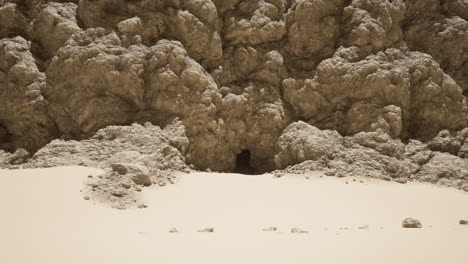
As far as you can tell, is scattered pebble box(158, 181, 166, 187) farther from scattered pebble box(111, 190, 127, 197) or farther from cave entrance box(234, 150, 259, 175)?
cave entrance box(234, 150, 259, 175)

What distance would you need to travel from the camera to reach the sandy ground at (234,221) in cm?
285

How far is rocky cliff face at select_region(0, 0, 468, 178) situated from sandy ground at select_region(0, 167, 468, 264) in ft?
4.56

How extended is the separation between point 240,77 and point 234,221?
492 cm

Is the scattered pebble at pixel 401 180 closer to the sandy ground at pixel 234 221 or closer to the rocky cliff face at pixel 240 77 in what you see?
the sandy ground at pixel 234 221

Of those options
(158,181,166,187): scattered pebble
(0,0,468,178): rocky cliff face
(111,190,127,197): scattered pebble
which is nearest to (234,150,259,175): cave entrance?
(0,0,468,178): rocky cliff face

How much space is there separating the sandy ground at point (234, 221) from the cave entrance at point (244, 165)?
157cm

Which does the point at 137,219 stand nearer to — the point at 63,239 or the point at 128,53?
the point at 63,239

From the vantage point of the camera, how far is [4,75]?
7684mm

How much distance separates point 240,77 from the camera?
8758 mm

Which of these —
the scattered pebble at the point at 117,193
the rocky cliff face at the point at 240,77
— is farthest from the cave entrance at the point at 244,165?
the scattered pebble at the point at 117,193

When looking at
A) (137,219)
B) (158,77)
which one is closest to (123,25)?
(158,77)

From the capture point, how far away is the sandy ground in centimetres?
285

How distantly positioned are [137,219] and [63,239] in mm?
1109

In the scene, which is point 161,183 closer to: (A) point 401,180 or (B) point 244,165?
(B) point 244,165
